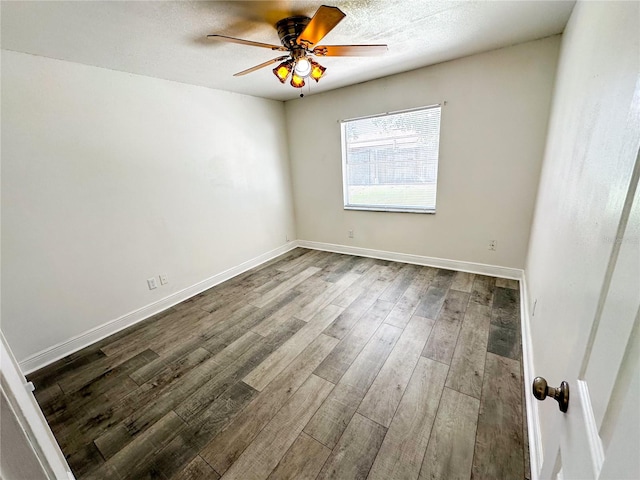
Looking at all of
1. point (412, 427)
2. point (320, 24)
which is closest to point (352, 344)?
point (412, 427)

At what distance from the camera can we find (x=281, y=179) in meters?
4.15

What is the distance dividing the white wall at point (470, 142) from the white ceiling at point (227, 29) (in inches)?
9.8

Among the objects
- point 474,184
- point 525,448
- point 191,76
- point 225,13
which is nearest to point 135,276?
point 191,76

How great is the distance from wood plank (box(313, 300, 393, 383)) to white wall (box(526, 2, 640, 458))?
1.09 meters

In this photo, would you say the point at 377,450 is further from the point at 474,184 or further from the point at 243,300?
the point at 474,184

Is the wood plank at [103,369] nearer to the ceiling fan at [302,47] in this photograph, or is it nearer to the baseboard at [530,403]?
the ceiling fan at [302,47]

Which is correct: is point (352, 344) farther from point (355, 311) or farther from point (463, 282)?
point (463, 282)

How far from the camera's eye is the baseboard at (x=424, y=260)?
2994 mm

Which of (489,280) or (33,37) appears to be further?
(489,280)

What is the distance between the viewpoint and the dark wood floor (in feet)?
4.32

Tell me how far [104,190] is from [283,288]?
6.42 ft

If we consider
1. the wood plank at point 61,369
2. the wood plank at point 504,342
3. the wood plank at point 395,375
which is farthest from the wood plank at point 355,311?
the wood plank at point 61,369

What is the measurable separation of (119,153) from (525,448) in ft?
11.6

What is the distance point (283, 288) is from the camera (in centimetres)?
311
